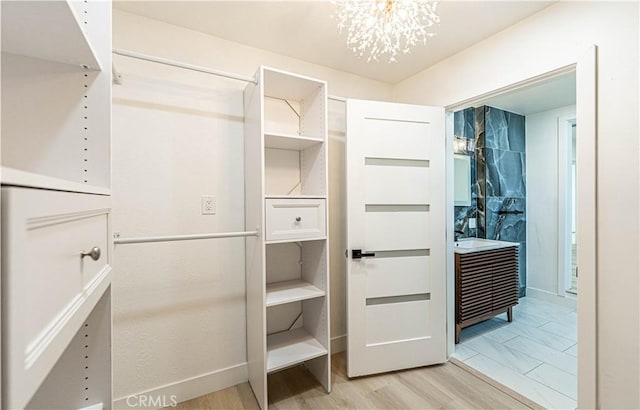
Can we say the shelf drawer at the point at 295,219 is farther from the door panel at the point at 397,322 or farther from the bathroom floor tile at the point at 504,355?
the bathroom floor tile at the point at 504,355

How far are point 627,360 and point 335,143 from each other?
220 cm

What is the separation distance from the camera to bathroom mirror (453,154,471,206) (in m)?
3.29

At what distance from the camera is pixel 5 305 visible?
0.34 meters

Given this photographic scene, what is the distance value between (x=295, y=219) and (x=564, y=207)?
3.65 metres

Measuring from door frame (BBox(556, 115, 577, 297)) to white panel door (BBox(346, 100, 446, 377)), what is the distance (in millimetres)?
2388

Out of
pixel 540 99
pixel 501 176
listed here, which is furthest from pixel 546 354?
pixel 540 99

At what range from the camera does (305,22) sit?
1.81 metres

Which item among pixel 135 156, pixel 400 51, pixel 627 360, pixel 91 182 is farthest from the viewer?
pixel 400 51

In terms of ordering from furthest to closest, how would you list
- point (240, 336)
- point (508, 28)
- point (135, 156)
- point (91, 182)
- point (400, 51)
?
point (400, 51) → point (240, 336) → point (508, 28) → point (135, 156) → point (91, 182)

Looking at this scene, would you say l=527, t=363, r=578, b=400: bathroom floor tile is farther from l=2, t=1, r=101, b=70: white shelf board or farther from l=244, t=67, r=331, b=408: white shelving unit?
l=2, t=1, r=101, b=70: white shelf board

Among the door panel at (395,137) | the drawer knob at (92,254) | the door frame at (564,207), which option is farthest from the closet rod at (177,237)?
the door frame at (564,207)

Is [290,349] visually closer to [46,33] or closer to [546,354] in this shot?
[46,33]

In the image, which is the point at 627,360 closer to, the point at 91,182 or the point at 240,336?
the point at 240,336

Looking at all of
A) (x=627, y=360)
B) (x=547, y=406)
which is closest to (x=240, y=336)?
(x=547, y=406)
